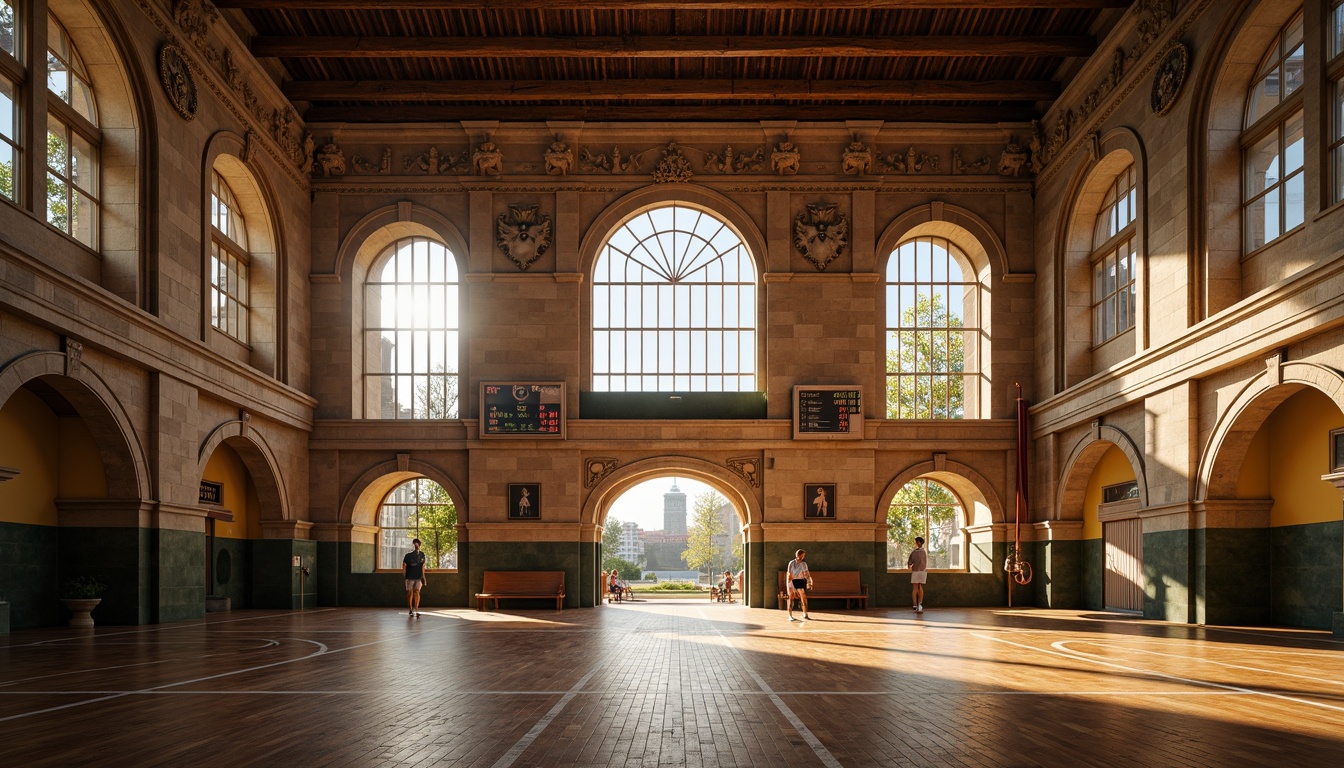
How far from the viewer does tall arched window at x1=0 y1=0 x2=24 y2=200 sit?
16.8m

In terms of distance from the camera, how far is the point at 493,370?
93.9ft

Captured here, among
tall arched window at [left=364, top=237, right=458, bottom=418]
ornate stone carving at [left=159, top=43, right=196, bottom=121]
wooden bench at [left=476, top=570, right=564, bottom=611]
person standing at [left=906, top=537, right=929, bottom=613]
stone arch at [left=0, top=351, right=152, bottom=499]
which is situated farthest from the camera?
tall arched window at [left=364, top=237, right=458, bottom=418]

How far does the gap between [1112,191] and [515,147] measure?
15.2m

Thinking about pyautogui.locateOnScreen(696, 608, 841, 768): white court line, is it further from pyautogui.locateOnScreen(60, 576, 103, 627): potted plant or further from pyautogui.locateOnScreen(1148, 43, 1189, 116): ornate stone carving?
pyautogui.locateOnScreen(1148, 43, 1189, 116): ornate stone carving

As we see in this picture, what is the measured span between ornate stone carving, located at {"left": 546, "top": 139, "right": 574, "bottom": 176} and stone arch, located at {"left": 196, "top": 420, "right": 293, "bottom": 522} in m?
10.1

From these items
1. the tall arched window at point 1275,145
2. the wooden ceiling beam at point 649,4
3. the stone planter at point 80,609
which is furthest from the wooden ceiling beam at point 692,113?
the stone planter at point 80,609

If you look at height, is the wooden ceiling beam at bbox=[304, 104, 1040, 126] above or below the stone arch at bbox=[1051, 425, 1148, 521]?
above

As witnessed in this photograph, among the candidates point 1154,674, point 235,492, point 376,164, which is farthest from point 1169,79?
point 235,492

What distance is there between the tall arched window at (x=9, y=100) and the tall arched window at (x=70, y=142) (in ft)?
4.01

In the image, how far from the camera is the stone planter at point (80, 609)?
1909cm

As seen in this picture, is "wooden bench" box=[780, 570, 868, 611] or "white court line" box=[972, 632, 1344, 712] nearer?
"white court line" box=[972, 632, 1344, 712]

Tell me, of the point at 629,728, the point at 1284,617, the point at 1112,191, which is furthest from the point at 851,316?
the point at 629,728

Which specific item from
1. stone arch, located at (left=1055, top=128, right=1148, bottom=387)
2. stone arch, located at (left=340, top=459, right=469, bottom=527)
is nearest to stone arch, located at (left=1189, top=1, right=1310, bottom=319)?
stone arch, located at (left=1055, top=128, right=1148, bottom=387)

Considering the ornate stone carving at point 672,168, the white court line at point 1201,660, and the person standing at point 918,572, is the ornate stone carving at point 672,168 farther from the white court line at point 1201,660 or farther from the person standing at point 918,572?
the white court line at point 1201,660
